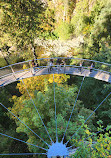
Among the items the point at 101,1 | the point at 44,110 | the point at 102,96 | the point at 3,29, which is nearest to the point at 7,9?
the point at 3,29

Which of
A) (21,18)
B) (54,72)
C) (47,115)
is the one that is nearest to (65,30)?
(21,18)

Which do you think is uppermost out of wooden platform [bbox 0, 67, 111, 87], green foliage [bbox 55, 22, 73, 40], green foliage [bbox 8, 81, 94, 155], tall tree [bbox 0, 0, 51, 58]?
green foliage [bbox 55, 22, 73, 40]

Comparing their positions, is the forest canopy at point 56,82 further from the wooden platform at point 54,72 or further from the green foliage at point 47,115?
the wooden platform at point 54,72

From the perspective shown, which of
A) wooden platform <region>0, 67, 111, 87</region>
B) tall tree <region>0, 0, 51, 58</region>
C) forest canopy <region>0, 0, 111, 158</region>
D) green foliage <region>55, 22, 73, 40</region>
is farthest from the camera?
green foliage <region>55, 22, 73, 40</region>

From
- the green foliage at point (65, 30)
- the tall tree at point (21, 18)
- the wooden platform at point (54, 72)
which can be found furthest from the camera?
the green foliage at point (65, 30)

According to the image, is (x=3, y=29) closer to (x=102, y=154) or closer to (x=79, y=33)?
(x=102, y=154)

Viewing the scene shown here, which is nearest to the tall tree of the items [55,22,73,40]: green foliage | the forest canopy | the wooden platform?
the forest canopy

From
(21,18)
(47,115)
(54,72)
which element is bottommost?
(47,115)

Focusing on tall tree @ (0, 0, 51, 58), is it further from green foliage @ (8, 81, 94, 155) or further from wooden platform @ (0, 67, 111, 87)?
green foliage @ (8, 81, 94, 155)

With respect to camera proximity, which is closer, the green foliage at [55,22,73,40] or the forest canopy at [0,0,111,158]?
the forest canopy at [0,0,111,158]

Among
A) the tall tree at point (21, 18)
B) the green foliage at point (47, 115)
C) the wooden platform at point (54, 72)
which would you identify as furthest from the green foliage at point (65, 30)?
the wooden platform at point (54, 72)

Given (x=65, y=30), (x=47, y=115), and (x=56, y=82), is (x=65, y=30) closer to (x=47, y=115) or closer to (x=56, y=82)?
(x=56, y=82)

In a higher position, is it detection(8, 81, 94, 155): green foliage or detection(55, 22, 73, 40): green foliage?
detection(55, 22, 73, 40): green foliage
